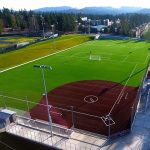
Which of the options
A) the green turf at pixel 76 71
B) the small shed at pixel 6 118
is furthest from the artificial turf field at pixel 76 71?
the small shed at pixel 6 118

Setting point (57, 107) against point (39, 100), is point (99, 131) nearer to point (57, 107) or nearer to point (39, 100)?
point (57, 107)

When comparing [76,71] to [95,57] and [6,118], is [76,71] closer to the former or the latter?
[95,57]

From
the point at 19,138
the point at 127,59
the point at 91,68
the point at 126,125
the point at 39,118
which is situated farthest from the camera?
the point at 127,59

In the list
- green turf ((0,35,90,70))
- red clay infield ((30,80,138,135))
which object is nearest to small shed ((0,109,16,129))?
red clay infield ((30,80,138,135))

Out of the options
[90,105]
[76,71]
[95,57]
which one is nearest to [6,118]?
[90,105]

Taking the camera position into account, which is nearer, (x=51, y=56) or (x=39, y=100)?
(x=39, y=100)

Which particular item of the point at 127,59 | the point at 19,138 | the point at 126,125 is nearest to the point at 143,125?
the point at 126,125
